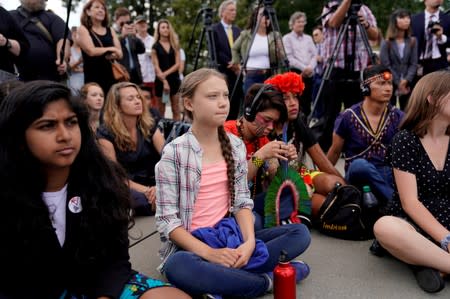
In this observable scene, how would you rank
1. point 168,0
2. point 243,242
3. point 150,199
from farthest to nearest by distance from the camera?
1. point 168,0
2. point 150,199
3. point 243,242

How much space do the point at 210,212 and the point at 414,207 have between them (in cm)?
101

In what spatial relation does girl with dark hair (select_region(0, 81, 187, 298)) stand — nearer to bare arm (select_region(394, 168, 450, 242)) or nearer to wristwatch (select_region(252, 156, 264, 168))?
wristwatch (select_region(252, 156, 264, 168))

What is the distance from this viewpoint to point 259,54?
18.5 feet

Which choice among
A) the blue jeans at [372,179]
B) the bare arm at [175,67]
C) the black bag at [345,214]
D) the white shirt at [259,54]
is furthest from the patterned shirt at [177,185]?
the bare arm at [175,67]

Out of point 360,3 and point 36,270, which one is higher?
point 360,3

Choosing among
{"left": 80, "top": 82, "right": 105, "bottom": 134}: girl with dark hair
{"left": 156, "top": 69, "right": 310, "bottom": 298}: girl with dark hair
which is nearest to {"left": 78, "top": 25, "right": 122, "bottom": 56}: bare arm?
{"left": 80, "top": 82, "right": 105, "bottom": 134}: girl with dark hair

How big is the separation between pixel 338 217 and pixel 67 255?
5.87 feet

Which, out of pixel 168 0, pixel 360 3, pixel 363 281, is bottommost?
pixel 363 281

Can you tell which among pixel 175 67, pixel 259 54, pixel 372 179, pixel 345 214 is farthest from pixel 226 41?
pixel 345 214

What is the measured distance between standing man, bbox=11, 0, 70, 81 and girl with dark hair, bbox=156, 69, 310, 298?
229 centimetres

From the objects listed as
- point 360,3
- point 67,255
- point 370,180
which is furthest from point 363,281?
Result: point 360,3

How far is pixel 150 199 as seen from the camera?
360 cm

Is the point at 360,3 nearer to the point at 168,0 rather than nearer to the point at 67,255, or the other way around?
the point at 67,255

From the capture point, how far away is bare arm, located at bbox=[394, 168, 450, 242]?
7.98ft
